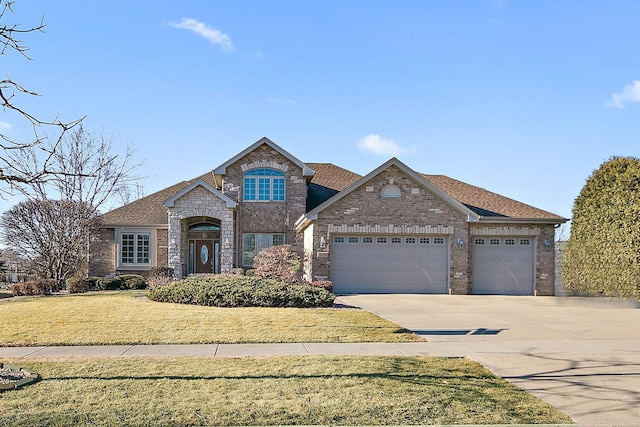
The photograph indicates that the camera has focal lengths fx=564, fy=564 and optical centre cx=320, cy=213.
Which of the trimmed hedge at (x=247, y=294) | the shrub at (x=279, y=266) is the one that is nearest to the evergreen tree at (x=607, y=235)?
the trimmed hedge at (x=247, y=294)

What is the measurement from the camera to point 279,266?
68.3 ft

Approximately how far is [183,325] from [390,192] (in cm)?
1267

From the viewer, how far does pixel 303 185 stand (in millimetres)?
26938

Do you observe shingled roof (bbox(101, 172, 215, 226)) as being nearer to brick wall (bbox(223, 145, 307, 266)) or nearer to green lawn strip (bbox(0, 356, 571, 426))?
brick wall (bbox(223, 145, 307, 266))

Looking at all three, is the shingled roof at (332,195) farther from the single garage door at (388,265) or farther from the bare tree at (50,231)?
the single garage door at (388,265)

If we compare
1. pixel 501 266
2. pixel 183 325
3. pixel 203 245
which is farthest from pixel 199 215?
pixel 183 325

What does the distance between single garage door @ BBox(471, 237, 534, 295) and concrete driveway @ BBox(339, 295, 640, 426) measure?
3703mm

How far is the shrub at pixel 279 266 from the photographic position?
20.5 meters

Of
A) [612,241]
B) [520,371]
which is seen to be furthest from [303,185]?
[520,371]

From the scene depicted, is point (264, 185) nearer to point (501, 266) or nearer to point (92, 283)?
point (92, 283)

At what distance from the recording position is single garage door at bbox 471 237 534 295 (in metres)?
23.6

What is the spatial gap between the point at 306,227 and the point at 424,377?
17.8m

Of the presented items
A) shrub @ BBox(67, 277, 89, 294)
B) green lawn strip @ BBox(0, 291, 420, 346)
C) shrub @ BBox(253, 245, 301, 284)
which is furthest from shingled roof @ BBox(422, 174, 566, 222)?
shrub @ BBox(67, 277, 89, 294)

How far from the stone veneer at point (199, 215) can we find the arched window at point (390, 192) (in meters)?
7.19
